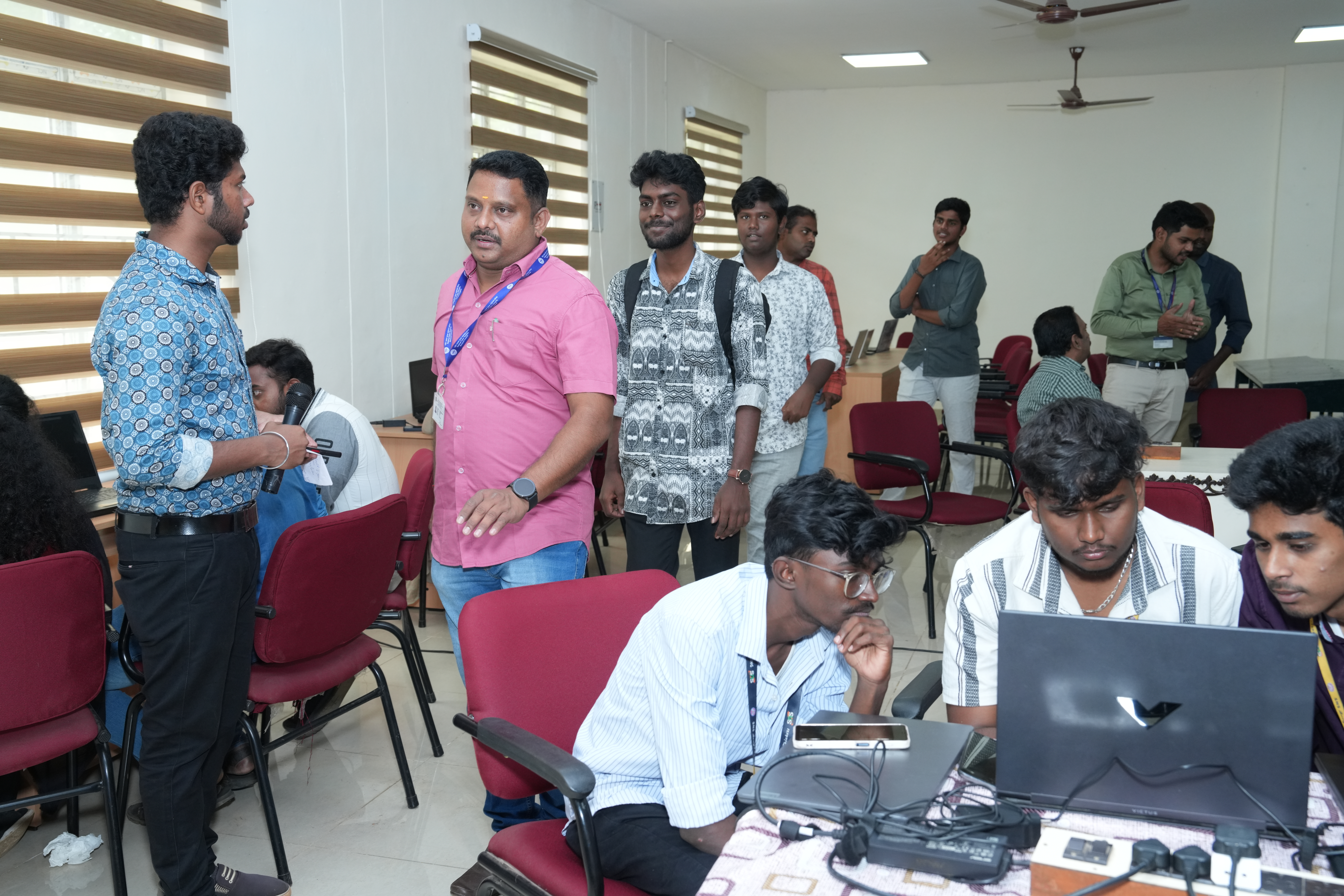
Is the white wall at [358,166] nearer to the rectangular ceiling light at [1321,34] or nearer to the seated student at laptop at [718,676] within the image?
the seated student at laptop at [718,676]

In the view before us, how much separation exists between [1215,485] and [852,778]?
2.43 m

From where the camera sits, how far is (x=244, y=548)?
84.7 inches

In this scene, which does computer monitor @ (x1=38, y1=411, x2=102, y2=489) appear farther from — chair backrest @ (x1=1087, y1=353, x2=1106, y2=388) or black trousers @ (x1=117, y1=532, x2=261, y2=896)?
chair backrest @ (x1=1087, y1=353, x2=1106, y2=388)

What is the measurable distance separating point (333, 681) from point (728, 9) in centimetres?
513

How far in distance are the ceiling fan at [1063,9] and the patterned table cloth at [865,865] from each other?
451cm

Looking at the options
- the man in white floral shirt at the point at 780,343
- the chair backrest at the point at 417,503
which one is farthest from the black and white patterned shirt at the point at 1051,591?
the chair backrest at the point at 417,503

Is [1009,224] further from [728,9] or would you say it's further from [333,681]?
[333,681]

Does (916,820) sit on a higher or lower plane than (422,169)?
lower

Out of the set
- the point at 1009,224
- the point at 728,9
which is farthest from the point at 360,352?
the point at 1009,224

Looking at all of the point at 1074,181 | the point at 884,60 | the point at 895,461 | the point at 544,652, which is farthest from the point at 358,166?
the point at 1074,181

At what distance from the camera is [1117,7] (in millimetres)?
5066

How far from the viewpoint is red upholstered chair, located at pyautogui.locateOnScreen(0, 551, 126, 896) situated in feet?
6.39

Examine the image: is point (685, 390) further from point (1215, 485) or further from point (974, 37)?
point (974, 37)

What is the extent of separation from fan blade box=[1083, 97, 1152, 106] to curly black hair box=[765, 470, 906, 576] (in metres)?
6.52
